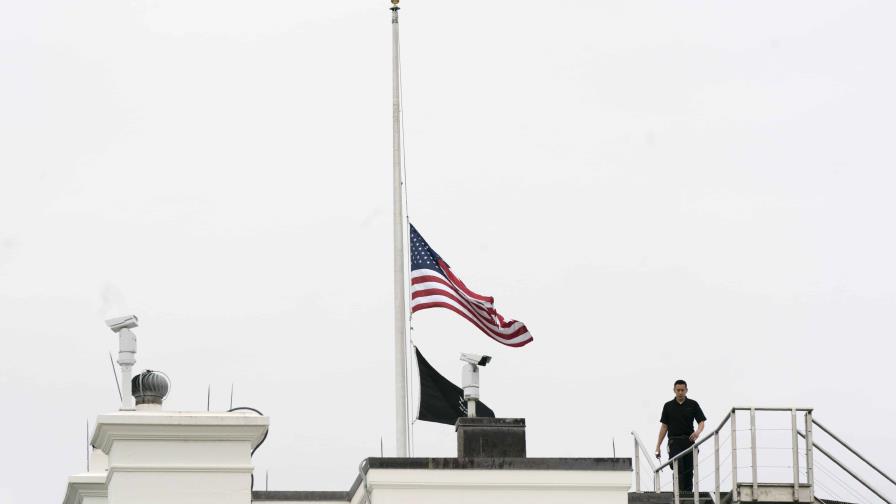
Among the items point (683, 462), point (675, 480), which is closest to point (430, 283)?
point (683, 462)

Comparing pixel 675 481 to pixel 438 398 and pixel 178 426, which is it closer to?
pixel 438 398

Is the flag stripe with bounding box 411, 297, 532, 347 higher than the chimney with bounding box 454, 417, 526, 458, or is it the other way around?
the flag stripe with bounding box 411, 297, 532, 347

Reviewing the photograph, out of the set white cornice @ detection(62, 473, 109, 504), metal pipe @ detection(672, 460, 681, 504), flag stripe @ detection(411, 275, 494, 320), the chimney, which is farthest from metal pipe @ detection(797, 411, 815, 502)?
white cornice @ detection(62, 473, 109, 504)

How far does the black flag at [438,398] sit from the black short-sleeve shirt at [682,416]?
2.67 m

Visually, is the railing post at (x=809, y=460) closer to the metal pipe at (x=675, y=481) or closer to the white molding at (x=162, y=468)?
the metal pipe at (x=675, y=481)

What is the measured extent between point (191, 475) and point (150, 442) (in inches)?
21.6

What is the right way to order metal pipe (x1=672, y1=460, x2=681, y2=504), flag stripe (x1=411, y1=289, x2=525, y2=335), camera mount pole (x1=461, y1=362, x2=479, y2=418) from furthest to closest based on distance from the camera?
flag stripe (x1=411, y1=289, x2=525, y2=335)
metal pipe (x1=672, y1=460, x2=681, y2=504)
camera mount pole (x1=461, y1=362, x2=479, y2=418)

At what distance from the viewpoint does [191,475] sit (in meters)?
20.6

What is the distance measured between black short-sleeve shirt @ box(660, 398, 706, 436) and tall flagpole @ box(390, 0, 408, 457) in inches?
152

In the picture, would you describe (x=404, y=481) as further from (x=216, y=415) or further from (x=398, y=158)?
(x=398, y=158)

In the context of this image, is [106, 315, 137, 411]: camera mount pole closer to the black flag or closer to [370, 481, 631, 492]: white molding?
[370, 481, 631, 492]: white molding

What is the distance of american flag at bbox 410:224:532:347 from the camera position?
26703 millimetres

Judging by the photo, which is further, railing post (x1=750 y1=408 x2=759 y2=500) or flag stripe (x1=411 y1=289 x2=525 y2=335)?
flag stripe (x1=411 y1=289 x2=525 y2=335)

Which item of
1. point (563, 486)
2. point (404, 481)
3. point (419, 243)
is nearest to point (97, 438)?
point (404, 481)
